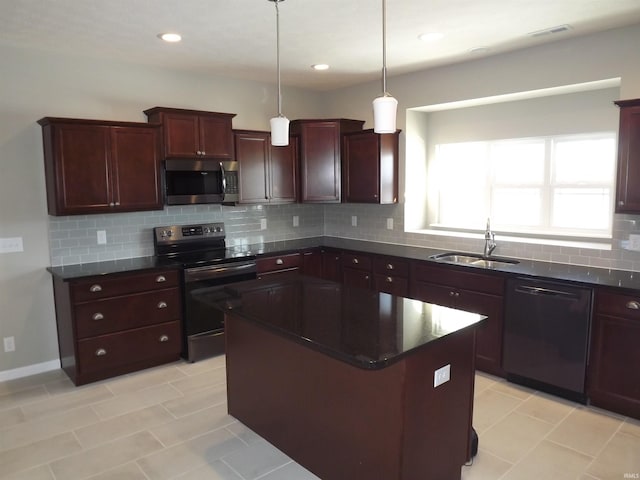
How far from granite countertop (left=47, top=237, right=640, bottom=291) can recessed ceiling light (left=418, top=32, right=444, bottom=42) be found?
6.03ft

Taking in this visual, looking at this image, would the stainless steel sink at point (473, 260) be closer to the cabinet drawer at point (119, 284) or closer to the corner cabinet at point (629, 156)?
the corner cabinet at point (629, 156)

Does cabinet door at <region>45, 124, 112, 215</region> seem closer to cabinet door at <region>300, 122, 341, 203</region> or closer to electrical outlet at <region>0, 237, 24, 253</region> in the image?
electrical outlet at <region>0, 237, 24, 253</region>

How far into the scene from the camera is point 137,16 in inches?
121

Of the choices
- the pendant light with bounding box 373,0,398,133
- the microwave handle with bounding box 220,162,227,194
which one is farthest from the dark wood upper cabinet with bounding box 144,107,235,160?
the pendant light with bounding box 373,0,398,133

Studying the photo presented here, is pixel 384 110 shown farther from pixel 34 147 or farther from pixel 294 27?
pixel 34 147

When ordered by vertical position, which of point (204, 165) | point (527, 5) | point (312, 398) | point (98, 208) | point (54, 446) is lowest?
point (54, 446)

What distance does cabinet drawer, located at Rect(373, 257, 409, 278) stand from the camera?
14.6 ft

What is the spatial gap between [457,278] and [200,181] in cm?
255

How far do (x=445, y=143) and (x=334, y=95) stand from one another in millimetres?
1531

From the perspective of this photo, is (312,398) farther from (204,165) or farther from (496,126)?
(496,126)

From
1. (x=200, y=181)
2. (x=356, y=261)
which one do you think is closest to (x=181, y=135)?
Answer: (x=200, y=181)

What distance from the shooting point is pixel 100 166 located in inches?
152

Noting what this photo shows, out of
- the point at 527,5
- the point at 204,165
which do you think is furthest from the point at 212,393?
the point at 527,5

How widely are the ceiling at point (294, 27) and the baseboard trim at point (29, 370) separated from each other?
2.64m
